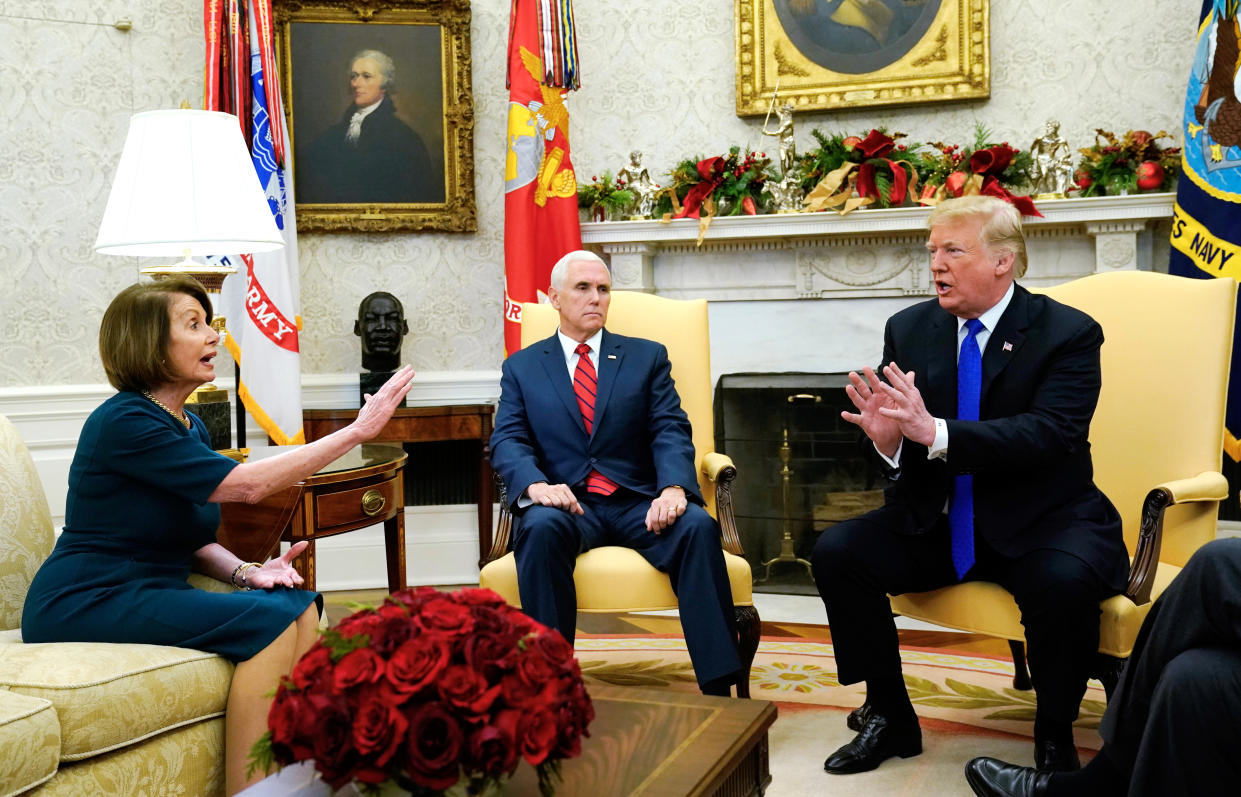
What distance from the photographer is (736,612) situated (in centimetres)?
298

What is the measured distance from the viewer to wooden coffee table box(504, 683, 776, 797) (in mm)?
1642

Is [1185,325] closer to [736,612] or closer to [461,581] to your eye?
[736,612]

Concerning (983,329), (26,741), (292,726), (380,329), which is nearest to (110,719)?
(26,741)

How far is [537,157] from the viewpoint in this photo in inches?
182

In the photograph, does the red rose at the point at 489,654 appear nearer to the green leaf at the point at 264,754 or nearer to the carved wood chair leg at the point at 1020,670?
the green leaf at the point at 264,754

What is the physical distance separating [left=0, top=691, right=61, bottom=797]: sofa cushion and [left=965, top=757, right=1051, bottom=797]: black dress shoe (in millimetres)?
1821

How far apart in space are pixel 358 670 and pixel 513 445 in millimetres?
1891

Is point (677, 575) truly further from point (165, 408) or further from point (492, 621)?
point (492, 621)

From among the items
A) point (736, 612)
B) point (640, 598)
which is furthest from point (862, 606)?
point (640, 598)

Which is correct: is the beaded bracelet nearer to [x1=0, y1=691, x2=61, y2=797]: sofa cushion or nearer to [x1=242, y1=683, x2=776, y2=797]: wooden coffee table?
[x1=0, y1=691, x2=61, y2=797]: sofa cushion

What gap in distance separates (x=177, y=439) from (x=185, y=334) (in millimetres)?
241

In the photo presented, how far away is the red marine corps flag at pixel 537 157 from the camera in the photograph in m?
4.52

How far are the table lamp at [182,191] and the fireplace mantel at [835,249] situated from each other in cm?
198

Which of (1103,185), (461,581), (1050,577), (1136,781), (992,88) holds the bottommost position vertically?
(461,581)
